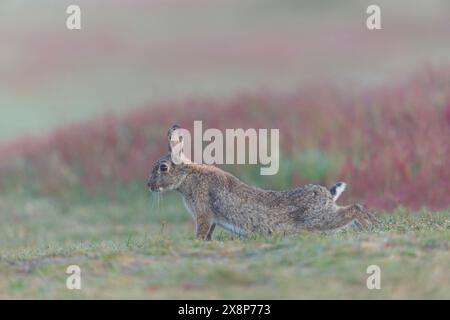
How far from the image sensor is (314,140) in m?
25.3

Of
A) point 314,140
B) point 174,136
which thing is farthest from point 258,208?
point 314,140

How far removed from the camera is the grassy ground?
32.8 feet

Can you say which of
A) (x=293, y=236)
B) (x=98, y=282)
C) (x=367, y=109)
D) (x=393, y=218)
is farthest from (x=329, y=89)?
(x=98, y=282)

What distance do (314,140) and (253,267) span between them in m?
14.8

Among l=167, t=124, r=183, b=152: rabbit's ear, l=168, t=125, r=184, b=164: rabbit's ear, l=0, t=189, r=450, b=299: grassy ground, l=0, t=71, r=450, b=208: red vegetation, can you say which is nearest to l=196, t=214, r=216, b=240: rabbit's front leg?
l=0, t=189, r=450, b=299: grassy ground

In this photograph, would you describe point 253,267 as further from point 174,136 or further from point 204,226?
point 174,136

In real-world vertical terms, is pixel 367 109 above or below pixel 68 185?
above

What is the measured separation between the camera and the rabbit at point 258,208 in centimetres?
1316

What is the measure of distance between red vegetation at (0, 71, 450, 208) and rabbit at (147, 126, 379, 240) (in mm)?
5863

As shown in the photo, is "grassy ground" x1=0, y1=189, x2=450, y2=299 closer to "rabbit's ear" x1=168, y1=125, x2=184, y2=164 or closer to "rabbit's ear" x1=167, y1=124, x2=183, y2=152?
"rabbit's ear" x1=168, y1=125, x2=184, y2=164

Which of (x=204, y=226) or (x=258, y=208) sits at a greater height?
(x=258, y=208)
